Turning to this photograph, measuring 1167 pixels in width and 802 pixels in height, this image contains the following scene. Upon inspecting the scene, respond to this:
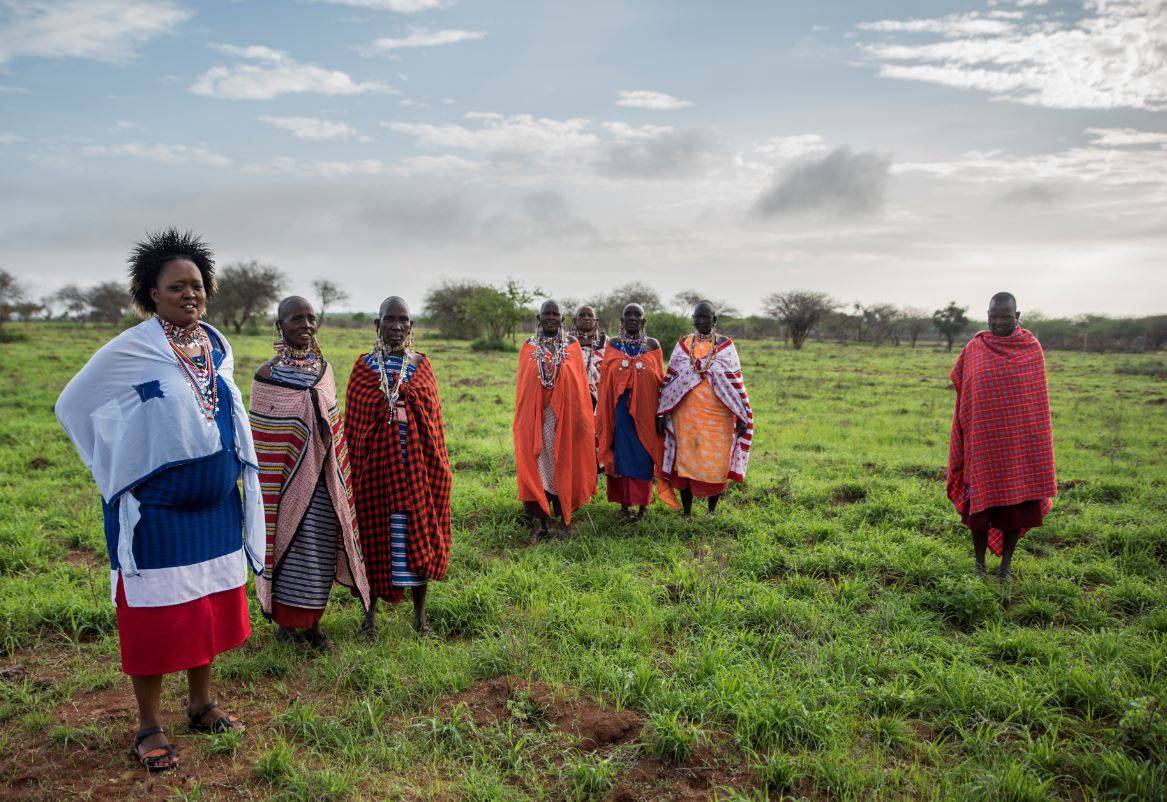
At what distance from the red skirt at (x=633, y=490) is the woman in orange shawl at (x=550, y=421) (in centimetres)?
54

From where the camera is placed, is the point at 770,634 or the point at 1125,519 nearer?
the point at 770,634

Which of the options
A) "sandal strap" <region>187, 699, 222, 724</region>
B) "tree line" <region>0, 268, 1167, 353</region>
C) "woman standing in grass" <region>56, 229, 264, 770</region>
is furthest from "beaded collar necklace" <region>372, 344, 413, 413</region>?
"tree line" <region>0, 268, 1167, 353</region>

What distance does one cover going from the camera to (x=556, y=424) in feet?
18.8

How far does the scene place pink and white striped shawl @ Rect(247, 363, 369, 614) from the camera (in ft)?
11.9

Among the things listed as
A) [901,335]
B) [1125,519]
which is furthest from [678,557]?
[901,335]

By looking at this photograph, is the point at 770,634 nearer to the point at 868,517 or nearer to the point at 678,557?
the point at 678,557

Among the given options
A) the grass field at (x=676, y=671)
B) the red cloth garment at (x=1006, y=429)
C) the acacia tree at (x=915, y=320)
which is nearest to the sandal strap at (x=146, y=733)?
the grass field at (x=676, y=671)

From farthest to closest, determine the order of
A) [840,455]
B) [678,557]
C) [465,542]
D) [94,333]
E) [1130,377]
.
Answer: [94,333] < [1130,377] < [840,455] < [465,542] < [678,557]

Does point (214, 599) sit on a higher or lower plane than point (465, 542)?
higher

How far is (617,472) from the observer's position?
6.14 m

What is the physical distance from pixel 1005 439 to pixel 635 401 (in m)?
2.85

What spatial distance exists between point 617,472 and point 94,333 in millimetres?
36311

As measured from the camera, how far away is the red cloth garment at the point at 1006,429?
15.2 ft

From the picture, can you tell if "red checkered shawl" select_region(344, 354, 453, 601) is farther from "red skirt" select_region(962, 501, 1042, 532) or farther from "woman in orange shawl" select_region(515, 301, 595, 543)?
"red skirt" select_region(962, 501, 1042, 532)
